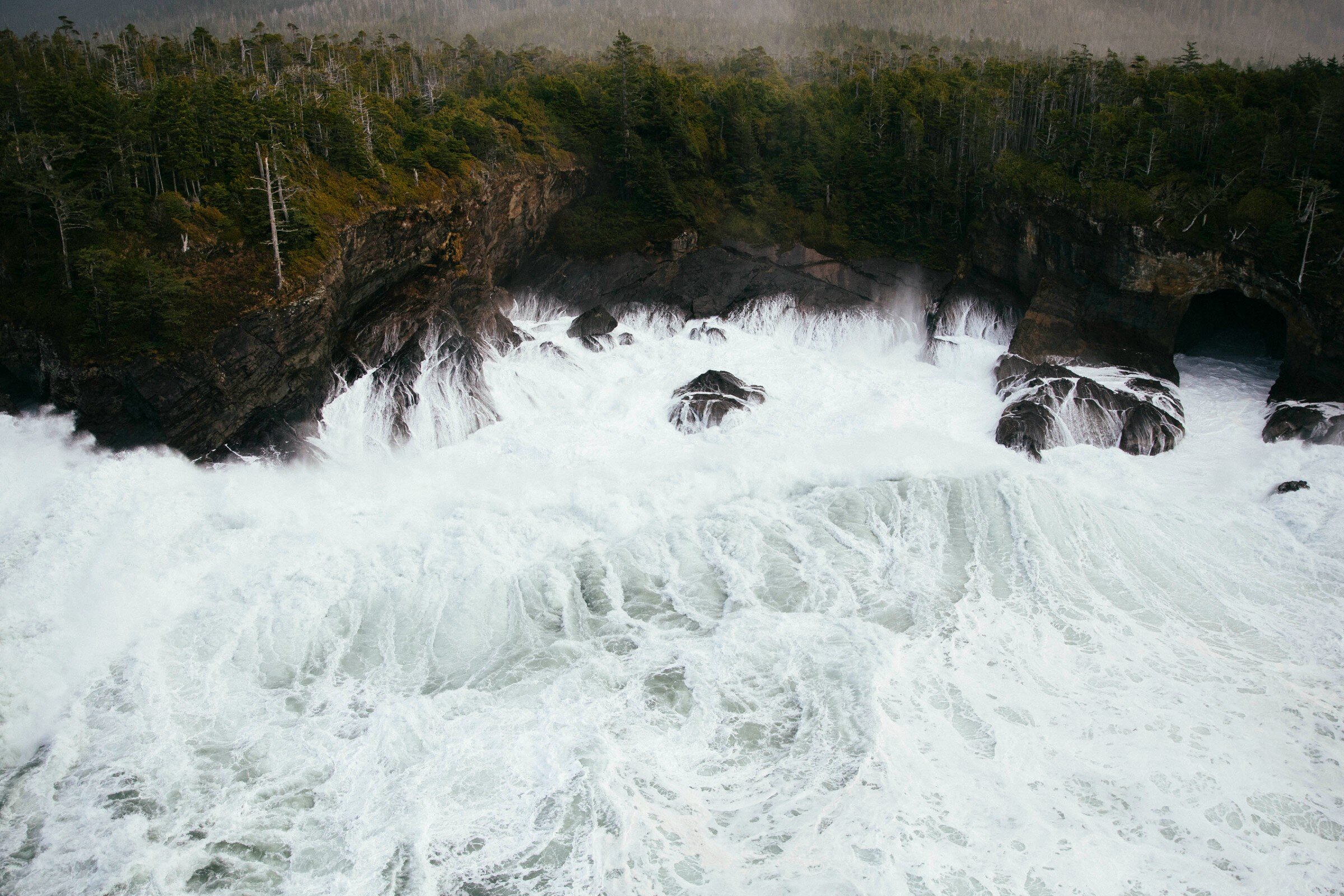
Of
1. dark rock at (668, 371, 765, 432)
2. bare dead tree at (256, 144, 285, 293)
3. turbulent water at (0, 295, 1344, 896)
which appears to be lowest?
turbulent water at (0, 295, 1344, 896)

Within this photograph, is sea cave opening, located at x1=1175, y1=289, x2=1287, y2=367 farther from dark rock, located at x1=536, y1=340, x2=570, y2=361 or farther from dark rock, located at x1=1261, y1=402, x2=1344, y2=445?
dark rock, located at x1=536, y1=340, x2=570, y2=361

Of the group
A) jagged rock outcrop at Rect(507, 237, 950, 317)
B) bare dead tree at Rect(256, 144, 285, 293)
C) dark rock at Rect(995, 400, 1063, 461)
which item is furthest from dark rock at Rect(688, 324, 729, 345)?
bare dead tree at Rect(256, 144, 285, 293)

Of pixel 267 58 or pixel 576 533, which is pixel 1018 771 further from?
pixel 267 58

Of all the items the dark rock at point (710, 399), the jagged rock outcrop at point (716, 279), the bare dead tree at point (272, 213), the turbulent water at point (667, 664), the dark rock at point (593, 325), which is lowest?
the turbulent water at point (667, 664)

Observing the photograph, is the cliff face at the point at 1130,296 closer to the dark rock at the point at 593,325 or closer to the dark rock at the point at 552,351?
the dark rock at the point at 593,325

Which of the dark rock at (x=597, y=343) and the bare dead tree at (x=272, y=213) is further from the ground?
the bare dead tree at (x=272, y=213)

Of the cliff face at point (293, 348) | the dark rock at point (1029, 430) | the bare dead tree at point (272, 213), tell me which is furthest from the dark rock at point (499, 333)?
the dark rock at point (1029, 430)
